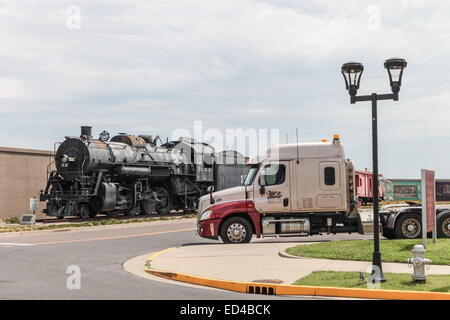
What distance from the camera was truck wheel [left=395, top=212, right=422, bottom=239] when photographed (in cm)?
1709

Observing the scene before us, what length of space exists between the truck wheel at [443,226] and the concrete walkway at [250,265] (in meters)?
5.43

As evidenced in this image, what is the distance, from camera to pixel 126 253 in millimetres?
15336

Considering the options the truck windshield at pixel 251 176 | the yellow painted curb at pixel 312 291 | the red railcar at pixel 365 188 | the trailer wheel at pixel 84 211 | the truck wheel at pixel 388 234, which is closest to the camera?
the yellow painted curb at pixel 312 291

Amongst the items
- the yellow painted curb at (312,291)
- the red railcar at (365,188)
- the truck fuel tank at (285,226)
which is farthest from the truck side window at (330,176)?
the red railcar at (365,188)

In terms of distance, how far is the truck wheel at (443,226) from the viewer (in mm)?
17219

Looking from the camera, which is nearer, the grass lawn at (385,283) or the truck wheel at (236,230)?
the grass lawn at (385,283)

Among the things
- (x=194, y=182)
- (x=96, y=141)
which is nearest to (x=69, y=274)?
(x=96, y=141)

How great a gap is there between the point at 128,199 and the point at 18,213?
601 centimetres

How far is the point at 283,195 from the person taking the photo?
1688cm

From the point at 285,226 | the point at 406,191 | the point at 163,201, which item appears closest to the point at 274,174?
the point at 285,226

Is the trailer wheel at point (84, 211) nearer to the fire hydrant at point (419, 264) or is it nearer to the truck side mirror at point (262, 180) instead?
the truck side mirror at point (262, 180)

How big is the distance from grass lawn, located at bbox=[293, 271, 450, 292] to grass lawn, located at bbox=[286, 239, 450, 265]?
2259 millimetres

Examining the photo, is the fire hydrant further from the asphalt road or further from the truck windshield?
the truck windshield

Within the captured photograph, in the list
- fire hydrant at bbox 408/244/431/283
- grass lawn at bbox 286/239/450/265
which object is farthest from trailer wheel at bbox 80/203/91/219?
fire hydrant at bbox 408/244/431/283
